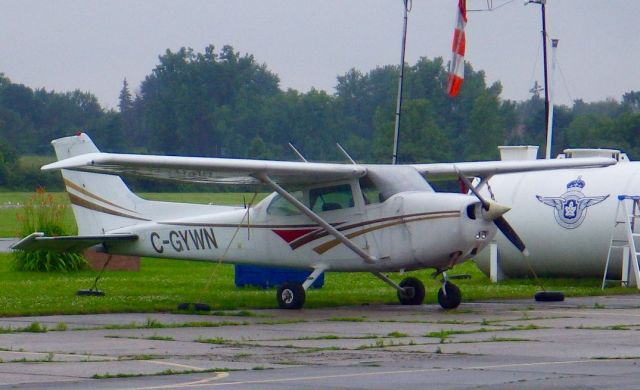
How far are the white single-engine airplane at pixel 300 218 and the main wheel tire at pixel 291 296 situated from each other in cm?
2

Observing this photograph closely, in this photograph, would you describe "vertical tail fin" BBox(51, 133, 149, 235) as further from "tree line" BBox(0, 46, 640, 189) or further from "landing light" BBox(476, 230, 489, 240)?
"tree line" BBox(0, 46, 640, 189)

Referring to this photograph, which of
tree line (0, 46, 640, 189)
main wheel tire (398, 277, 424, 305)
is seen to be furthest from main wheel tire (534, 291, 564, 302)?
tree line (0, 46, 640, 189)

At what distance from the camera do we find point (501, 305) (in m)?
20.1

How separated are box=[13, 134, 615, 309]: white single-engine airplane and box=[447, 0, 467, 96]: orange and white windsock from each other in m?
10.3

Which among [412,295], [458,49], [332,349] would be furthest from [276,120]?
[332,349]

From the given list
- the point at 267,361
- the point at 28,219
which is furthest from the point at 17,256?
the point at 267,361

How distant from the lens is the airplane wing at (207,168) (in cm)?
1673

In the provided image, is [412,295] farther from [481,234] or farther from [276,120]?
[276,120]

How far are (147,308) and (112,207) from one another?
375 cm

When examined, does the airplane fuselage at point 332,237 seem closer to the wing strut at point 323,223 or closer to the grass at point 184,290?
the wing strut at point 323,223

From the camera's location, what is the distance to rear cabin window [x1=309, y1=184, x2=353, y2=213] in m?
19.4

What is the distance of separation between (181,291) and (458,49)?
12.3 metres

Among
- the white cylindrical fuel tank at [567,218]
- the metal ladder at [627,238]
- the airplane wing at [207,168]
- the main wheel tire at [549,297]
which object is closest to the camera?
the airplane wing at [207,168]

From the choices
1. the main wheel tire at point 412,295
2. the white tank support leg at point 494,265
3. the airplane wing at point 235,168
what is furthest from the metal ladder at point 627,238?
the main wheel tire at point 412,295
